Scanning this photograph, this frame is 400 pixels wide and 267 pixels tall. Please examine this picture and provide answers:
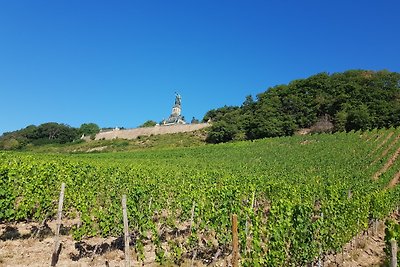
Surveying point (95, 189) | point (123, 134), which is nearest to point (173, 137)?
point (123, 134)

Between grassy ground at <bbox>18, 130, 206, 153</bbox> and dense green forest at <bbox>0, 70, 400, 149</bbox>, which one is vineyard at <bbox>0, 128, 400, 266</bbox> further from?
grassy ground at <bbox>18, 130, 206, 153</bbox>

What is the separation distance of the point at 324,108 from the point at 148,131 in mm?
43512

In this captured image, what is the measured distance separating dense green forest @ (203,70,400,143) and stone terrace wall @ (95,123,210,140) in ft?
45.2

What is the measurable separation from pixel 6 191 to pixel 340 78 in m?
71.5

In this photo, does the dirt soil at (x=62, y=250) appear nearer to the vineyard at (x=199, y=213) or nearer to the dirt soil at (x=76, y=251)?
the dirt soil at (x=76, y=251)

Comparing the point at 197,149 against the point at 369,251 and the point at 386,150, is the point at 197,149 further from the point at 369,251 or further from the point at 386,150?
the point at 369,251

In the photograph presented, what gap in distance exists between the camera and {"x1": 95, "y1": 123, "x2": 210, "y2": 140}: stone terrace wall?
81.4 metres

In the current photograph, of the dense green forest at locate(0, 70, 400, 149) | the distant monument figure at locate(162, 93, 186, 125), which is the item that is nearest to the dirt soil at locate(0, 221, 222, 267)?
the dense green forest at locate(0, 70, 400, 149)

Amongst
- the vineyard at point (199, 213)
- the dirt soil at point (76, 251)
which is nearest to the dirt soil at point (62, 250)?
the dirt soil at point (76, 251)

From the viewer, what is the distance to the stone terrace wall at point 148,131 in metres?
81.4

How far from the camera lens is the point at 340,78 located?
2781 inches

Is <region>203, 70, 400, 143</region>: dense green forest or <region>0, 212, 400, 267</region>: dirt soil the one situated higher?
<region>203, 70, 400, 143</region>: dense green forest

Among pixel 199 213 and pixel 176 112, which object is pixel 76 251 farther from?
pixel 176 112

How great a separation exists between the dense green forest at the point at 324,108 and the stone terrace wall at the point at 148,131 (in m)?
13.8
